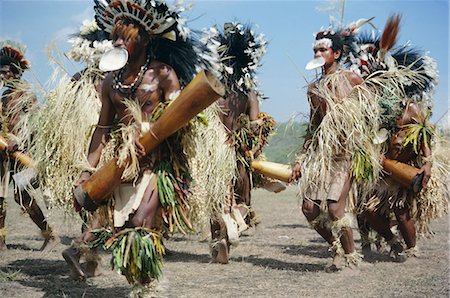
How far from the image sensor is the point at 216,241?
525cm

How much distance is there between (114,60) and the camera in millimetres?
3301

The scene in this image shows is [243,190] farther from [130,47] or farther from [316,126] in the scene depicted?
[130,47]

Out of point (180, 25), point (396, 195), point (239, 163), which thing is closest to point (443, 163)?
point (396, 195)

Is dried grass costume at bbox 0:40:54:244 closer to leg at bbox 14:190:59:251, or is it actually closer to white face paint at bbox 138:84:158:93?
leg at bbox 14:190:59:251

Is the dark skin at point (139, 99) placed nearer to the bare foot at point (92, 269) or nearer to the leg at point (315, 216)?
the bare foot at point (92, 269)

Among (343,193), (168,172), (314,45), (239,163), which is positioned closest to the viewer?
(168,172)

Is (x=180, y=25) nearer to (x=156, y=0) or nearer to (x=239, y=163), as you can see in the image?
(x=156, y=0)

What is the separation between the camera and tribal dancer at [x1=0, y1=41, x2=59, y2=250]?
4977mm

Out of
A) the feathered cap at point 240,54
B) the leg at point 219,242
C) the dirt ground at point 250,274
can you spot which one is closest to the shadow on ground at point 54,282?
the dirt ground at point 250,274

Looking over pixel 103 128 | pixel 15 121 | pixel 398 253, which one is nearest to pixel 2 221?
pixel 15 121

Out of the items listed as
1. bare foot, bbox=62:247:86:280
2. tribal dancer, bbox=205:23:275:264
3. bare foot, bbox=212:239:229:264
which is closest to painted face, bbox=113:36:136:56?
bare foot, bbox=62:247:86:280

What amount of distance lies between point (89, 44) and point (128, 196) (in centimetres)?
197

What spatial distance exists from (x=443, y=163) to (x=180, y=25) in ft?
10.2

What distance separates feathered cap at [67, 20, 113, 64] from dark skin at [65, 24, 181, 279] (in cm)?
119
